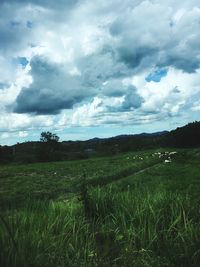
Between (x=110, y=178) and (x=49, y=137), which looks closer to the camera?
(x=110, y=178)

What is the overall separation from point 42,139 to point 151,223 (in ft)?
258

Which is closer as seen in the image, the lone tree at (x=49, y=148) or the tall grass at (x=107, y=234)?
the tall grass at (x=107, y=234)

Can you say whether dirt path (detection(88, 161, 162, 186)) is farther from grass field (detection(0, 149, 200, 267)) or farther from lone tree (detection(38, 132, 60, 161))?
lone tree (detection(38, 132, 60, 161))

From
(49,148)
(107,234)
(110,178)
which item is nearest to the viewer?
(107,234)

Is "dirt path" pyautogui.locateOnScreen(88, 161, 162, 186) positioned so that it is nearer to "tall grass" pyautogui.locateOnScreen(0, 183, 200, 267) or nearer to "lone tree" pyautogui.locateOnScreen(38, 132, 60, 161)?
"tall grass" pyautogui.locateOnScreen(0, 183, 200, 267)

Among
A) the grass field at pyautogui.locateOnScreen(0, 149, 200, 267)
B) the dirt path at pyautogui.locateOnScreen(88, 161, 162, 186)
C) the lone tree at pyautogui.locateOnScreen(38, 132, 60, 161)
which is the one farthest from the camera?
the lone tree at pyautogui.locateOnScreen(38, 132, 60, 161)

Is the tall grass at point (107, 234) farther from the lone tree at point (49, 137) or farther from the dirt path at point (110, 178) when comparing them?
the lone tree at point (49, 137)

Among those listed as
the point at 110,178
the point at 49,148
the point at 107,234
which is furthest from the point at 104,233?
the point at 49,148

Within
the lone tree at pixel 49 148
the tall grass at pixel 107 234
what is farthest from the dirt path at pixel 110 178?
the lone tree at pixel 49 148

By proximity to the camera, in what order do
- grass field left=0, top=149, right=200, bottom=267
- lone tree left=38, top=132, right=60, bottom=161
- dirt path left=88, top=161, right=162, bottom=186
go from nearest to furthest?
1. grass field left=0, top=149, right=200, bottom=267
2. dirt path left=88, top=161, right=162, bottom=186
3. lone tree left=38, top=132, right=60, bottom=161

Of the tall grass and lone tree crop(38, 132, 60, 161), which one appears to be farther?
lone tree crop(38, 132, 60, 161)

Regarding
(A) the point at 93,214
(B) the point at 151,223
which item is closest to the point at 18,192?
(A) the point at 93,214

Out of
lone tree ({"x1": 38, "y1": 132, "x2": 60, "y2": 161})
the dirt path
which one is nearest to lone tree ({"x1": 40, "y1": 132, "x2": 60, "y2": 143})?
lone tree ({"x1": 38, "y1": 132, "x2": 60, "y2": 161})

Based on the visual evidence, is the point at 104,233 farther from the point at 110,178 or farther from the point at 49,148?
the point at 49,148
